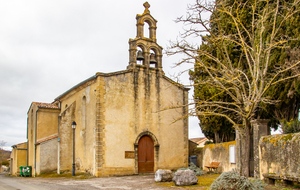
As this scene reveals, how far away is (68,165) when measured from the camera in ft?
68.1

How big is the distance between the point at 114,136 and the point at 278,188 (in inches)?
418

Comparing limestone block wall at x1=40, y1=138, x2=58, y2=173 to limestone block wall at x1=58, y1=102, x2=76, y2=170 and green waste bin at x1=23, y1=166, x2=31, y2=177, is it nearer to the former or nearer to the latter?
limestone block wall at x1=58, y1=102, x2=76, y2=170

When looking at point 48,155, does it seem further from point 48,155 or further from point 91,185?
point 91,185

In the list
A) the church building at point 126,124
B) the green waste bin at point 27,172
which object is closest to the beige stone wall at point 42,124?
the green waste bin at point 27,172

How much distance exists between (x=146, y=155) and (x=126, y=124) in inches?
104

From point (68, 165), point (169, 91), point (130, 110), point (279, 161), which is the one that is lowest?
point (68, 165)

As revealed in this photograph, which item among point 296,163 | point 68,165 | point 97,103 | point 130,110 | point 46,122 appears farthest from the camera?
point 46,122

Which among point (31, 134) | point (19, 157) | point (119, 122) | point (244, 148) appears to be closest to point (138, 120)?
point (119, 122)

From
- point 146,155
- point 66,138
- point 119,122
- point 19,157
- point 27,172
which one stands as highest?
point 119,122

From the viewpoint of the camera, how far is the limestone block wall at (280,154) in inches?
377

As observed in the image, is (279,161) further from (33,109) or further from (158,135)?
(33,109)

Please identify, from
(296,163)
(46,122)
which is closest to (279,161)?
(296,163)

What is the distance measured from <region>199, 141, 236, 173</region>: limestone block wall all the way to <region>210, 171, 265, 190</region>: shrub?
243 inches

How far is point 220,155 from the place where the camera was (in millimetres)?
17062
